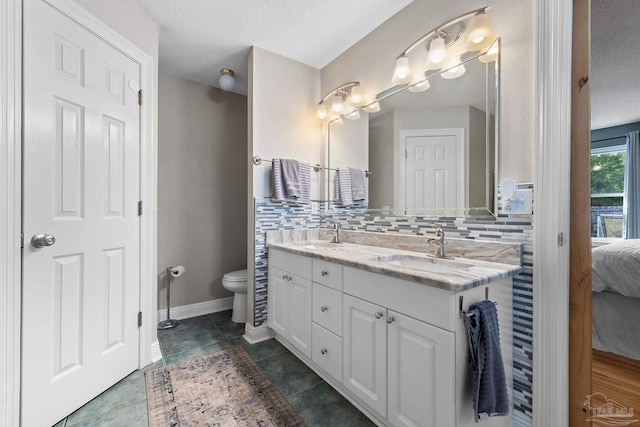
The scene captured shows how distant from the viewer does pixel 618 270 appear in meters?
1.94

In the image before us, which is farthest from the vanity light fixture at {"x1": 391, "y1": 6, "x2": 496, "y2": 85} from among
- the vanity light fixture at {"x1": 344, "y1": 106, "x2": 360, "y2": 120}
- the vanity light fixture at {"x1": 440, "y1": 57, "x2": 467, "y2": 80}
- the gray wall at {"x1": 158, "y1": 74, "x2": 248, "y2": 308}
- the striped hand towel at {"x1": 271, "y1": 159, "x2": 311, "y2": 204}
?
the gray wall at {"x1": 158, "y1": 74, "x2": 248, "y2": 308}

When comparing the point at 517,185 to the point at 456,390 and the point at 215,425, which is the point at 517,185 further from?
the point at 215,425

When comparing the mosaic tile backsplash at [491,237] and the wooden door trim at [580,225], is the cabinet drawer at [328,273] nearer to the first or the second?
the mosaic tile backsplash at [491,237]

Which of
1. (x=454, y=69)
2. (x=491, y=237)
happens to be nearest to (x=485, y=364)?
(x=491, y=237)

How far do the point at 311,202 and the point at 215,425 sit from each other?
169 cm

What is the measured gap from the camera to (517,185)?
1265mm

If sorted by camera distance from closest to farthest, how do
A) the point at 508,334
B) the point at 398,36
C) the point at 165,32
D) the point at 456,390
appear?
the point at 456,390 < the point at 508,334 < the point at 398,36 < the point at 165,32

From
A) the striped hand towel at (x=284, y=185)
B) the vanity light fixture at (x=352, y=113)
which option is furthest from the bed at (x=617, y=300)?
the striped hand towel at (x=284, y=185)

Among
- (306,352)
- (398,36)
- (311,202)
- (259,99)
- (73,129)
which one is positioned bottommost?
(306,352)

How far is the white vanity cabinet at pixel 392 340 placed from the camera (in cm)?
99

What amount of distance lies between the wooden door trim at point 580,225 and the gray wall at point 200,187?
271cm

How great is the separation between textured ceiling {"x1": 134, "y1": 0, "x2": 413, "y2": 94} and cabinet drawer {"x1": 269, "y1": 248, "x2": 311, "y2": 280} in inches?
65.8

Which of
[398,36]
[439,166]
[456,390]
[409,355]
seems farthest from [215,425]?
[398,36]

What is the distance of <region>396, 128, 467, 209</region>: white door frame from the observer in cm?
153
